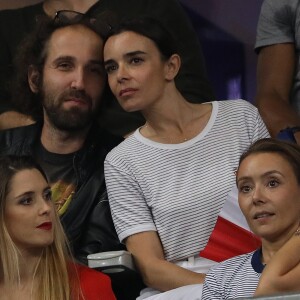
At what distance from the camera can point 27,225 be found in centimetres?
244

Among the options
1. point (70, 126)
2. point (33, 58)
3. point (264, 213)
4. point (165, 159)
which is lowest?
point (264, 213)

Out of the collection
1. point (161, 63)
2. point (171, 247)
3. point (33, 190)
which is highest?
point (161, 63)

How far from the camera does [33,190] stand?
2471 mm

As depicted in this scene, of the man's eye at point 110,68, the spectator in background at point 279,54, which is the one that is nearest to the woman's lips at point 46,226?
the man's eye at point 110,68

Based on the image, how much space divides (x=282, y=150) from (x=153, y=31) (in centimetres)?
61

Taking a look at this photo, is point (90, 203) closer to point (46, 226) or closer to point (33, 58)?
point (46, 226)

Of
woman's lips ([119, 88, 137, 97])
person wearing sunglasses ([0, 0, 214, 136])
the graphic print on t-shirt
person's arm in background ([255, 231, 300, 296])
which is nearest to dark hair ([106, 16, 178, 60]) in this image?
woman's lips ([119, 88, 137, 97])

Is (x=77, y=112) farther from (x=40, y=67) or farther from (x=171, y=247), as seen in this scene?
(x=171, y=247)

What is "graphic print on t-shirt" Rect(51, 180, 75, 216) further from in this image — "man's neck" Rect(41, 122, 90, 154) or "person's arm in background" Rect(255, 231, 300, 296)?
"person's arm in background" Rect(255, 231, 300, 296)

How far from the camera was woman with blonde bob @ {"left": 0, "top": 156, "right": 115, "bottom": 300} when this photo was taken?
2406 mm

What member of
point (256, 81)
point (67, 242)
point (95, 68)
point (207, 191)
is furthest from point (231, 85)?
point (67, 242)

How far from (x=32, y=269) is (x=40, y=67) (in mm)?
731

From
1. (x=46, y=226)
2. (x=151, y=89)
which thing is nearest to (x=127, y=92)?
(x=151, y=89)

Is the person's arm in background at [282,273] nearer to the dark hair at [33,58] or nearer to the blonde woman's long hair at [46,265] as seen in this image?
the blonde woman's long hair at [46,265]
